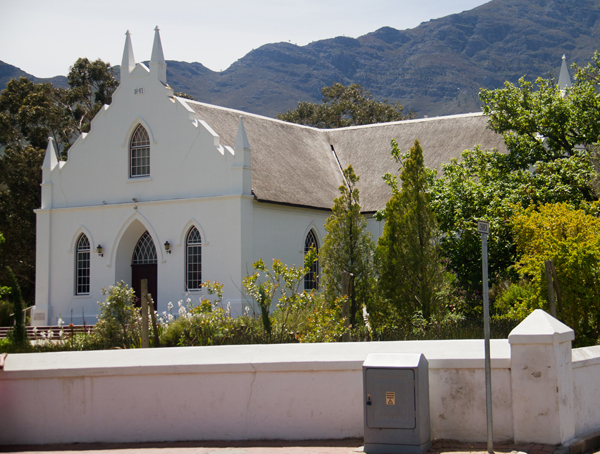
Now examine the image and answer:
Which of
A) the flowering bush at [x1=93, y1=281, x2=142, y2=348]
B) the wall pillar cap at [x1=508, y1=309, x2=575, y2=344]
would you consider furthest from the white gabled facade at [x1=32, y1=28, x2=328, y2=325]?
the wall pillar cap at [x1=508, y1=309, x2=575, y2=344]

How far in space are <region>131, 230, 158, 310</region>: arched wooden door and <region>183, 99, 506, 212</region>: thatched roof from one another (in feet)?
16.4

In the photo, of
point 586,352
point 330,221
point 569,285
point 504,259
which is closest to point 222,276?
point 330,221

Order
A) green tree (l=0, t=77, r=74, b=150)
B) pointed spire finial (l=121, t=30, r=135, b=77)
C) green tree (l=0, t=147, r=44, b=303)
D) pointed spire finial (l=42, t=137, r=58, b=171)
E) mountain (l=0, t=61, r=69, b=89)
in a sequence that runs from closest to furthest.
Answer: pointed spire finial (l=121, t=30, r=135, b=77)
pointed spire finial (l=42, t=137, r=58, b=171)
green tree (l=0, t=147, r=44, b=303)
green tree (l=0, t=77, r=74, b=150)
mountain (l=0, t=61, r=69, b=89)

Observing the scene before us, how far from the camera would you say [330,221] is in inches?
660

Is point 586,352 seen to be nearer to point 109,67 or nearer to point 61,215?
point 61,215

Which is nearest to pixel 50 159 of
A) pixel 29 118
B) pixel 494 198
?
pixel 29 118

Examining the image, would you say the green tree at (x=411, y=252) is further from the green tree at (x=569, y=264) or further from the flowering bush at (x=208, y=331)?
the flowering bush at (x=208, y=331)

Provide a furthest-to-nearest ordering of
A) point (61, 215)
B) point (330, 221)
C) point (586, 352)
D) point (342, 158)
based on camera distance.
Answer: point (342, 158)
point (61, 215)
point (330, 221)
point (586, 352)

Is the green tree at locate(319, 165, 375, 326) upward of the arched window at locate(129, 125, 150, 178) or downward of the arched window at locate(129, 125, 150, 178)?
downward

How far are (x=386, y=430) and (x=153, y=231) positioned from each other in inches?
708

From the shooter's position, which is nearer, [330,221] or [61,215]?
[330,221]

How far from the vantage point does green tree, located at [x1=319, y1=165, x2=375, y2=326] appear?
1617cm

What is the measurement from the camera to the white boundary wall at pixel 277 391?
820 centimetres

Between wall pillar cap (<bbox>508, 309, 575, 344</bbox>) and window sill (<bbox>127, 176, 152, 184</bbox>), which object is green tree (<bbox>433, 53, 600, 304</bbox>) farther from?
window sill (<bbox>127, 176, 152, 184</bbox>)
